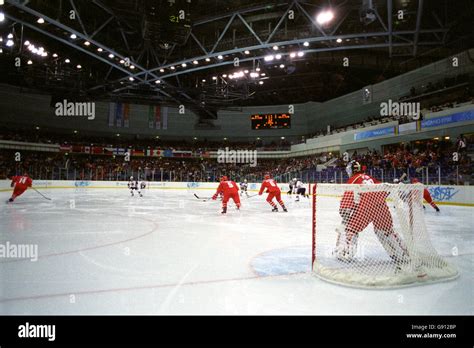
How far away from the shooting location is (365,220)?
3.74 meters

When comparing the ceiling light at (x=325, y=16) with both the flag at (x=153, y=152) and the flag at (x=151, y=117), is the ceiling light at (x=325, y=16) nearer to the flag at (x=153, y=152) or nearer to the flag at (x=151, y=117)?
the flag at (x=153, y=152)

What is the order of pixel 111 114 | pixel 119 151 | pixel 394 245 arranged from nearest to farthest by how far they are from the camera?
pixel 394 245
pixel 119 151
pixel 111 114

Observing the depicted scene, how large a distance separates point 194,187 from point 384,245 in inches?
815

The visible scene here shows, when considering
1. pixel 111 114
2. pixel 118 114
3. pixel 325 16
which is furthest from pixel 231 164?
pixel 325 16

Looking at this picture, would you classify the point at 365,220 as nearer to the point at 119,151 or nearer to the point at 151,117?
the point at 119,151

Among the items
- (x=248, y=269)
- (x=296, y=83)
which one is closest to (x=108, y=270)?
(x=248, y=269)

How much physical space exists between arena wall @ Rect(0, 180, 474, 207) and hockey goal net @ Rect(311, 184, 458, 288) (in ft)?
31.2

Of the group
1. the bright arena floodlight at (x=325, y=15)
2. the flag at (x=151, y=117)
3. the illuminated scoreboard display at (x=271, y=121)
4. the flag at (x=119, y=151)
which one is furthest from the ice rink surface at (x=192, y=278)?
the flag at (x=151, y=117)

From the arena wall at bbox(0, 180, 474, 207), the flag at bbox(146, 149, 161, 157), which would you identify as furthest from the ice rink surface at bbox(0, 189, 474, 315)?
the flag at bbox(146, 149, 161, 157)

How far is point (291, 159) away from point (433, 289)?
1140 inches

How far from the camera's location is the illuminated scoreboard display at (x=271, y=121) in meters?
30.0

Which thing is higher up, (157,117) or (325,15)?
(325,15)
